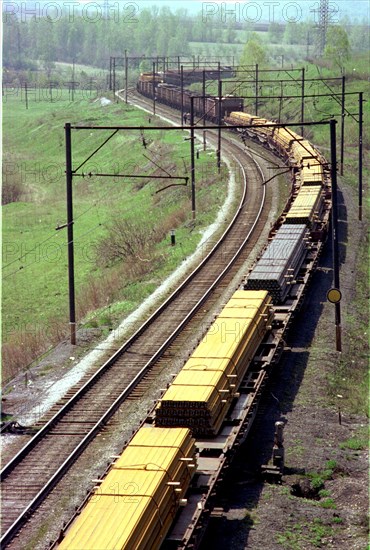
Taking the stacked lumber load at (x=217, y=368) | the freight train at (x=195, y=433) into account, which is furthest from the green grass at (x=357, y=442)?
the stacked lumber load at (x=217, y=368)

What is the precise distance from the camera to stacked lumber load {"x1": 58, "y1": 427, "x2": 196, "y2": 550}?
15.2 meters

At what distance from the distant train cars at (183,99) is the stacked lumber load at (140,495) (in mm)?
43233

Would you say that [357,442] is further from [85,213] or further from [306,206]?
[85,213]

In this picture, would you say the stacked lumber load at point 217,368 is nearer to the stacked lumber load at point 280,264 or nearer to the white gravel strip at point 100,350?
the stacked lumber load at point 280,264

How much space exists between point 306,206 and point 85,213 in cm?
2735

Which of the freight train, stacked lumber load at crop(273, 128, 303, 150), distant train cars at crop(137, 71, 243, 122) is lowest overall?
the freight train

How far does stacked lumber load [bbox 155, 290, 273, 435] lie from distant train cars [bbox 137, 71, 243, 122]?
34.4 meters

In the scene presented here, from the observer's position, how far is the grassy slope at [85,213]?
4353 centimetres

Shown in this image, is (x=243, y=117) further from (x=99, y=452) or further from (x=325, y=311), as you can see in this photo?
(x=99, y=452)

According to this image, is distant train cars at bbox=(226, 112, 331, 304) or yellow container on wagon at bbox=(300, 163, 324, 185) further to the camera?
yellow container on wagon at bbox=(300, 163, 324, 185)

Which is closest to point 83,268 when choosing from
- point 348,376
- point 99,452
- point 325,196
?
point 325,196

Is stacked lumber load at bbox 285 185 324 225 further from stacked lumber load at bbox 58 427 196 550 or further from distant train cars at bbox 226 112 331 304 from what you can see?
stacked lumber load at bbox 58 427 196 550

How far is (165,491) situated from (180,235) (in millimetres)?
32802

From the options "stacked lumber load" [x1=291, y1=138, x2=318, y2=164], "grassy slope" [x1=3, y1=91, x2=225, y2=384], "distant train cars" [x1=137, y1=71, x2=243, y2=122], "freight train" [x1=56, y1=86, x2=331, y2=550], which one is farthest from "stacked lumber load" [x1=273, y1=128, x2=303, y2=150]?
"freight train" [x1=56, y1=86, x2=331, y2=550]
